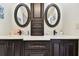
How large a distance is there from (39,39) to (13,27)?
1.39 meters

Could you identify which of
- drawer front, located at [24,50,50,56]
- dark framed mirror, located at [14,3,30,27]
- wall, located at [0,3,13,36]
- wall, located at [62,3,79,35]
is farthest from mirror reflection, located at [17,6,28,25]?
drawer front, located at [24,50,50,56]

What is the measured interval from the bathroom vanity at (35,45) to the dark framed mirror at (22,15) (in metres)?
1.21

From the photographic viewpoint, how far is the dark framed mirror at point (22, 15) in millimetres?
3975

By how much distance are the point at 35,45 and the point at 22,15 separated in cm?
141

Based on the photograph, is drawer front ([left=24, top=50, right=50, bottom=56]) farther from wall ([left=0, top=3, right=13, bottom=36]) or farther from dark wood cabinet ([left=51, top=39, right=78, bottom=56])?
wall ([left=0, top=3, right=13, bottom=36])

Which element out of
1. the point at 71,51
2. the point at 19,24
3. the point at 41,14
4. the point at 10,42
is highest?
the point at 41,14

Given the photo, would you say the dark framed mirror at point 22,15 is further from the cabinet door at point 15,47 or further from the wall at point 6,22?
the cabinet door at point 15,47

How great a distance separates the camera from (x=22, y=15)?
3.97 meters

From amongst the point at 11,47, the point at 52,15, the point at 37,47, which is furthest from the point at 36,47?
the point at 52,15

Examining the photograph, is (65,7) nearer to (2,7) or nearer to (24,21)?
(24,21)

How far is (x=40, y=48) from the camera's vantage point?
9.11 feet

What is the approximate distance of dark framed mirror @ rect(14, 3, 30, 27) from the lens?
397cm

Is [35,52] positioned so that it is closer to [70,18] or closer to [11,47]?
[11,47]

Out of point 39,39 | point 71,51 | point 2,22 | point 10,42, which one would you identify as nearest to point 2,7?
point 2,22
